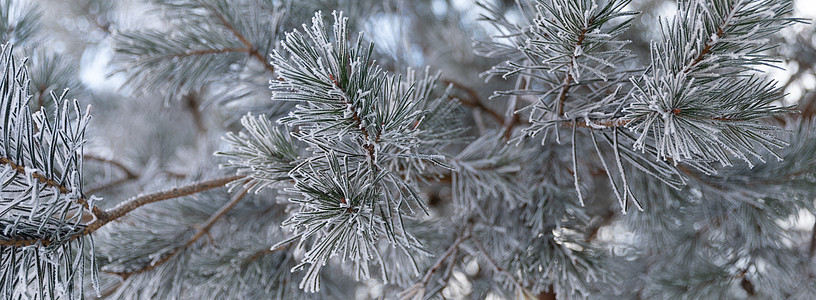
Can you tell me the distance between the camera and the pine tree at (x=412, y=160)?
35 centimetres

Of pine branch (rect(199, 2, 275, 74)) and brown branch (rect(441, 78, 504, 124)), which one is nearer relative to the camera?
pine branch (rect(199, 2, 275, 74))

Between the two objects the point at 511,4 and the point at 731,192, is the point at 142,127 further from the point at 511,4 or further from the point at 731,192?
the point at 731,192

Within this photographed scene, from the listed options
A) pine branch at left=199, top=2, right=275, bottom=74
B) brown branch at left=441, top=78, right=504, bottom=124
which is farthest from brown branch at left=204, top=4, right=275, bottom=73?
brown branch at left=441, top=78, right=504, bottom=124

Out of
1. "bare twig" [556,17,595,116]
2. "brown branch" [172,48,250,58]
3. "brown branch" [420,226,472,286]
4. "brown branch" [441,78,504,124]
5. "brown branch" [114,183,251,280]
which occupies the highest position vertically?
"brown branch" [172,48,250,58]

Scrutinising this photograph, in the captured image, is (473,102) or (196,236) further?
(473,102)

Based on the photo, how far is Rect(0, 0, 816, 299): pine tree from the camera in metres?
0.35

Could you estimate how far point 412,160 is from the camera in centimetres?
48

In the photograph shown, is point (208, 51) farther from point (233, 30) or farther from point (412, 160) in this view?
point (412, 160)

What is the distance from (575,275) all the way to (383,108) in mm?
324

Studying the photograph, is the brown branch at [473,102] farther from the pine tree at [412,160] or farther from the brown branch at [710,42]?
the brown branch at [710,42]

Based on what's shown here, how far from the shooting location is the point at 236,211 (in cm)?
70

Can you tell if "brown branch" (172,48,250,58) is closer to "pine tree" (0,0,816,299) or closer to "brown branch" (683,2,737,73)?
"pine tree" (0,0,816,299)

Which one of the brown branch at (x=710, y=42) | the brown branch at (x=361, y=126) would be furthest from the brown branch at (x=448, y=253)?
the brown branch at (x=710, y=42)

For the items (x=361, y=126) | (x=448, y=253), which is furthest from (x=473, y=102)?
(x=361, y=126)
